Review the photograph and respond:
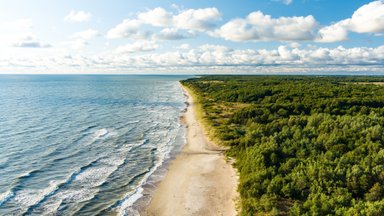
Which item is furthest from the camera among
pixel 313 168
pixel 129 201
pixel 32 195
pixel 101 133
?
pixel 101 133

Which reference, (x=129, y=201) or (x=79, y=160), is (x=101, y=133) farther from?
(x=129, y=201)

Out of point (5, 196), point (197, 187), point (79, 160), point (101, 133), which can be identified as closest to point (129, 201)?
point (197, 187)

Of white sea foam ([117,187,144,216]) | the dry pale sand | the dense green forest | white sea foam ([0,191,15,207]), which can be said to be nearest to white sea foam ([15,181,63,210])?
white sea foam ([0,191,15,207])

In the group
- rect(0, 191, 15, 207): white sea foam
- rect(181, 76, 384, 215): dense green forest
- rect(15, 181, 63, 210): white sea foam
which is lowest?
rect(15, 181, 63, 210): white sea foam

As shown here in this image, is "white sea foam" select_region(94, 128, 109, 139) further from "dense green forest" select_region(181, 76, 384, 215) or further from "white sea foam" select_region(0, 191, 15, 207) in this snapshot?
"white sea foam" select_region(0, 191, 15, 207)

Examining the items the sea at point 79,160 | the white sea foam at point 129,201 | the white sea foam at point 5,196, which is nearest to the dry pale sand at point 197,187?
the white sea foam at point 129,201

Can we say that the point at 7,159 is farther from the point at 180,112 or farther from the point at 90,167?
the point at 180,112

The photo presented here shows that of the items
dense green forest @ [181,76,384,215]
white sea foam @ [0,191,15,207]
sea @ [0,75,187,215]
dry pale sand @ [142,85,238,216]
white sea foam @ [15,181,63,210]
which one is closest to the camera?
dense green forest @ [181,76,384,215]

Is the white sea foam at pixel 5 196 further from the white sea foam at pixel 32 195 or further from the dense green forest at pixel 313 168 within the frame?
the dense green forest at pixel 313 168

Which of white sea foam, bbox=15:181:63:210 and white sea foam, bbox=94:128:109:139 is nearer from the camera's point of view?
white sea foam, bbox=15:181:63:210
